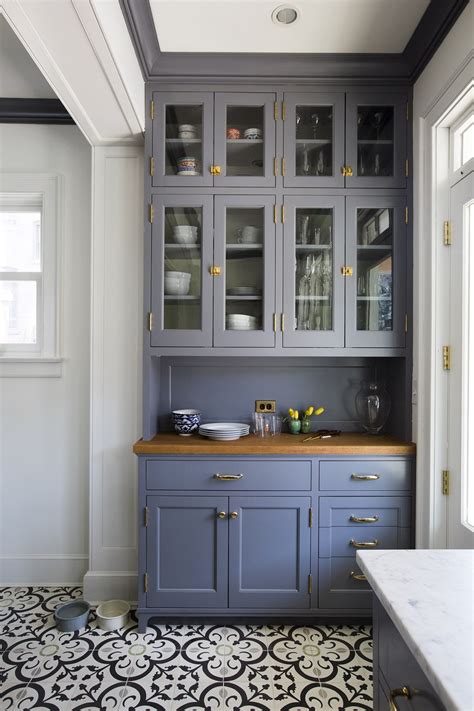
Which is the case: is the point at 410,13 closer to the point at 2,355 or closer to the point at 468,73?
the point at 468,73

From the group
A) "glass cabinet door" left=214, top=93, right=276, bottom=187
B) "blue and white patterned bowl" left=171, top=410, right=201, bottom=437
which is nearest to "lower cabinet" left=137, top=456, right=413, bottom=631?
"blue and white patterned bowl" left=171, top=410, right=201, bottom=437

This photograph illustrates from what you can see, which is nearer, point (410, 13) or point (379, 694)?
point (379, 694)

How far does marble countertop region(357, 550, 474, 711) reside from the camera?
57 centimetres

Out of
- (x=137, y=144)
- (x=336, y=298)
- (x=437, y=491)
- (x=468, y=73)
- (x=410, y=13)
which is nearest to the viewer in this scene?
(x=468, y=73)

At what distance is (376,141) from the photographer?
7.00 ft

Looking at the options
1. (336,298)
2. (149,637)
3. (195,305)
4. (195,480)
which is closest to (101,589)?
(149,637)

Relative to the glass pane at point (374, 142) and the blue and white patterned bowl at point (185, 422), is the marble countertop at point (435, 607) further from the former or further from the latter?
the glass pane at point (374, 142)

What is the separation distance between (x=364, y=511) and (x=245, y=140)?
198 cm

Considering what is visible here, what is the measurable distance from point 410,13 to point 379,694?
2427mm

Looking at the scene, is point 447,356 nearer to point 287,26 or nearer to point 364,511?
point 364,511

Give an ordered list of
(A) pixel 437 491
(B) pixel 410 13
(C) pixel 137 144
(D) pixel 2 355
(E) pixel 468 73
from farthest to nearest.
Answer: (D) pixel 2 355 < (C) pixel 137 144 < (A) pixel 437 491 < (B) pixel 410 13 < (E) pixel 468 73

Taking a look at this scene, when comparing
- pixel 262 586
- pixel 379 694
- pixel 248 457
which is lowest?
pixel 262 586

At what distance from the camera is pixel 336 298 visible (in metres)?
2.10

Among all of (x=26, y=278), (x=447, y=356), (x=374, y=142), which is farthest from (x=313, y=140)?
(x=26, y=278)
